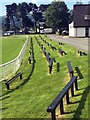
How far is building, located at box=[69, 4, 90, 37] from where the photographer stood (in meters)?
60.2

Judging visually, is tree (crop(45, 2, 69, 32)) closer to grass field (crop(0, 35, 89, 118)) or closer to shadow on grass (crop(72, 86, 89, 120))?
grass field (crop(0, 35, 89, 118))

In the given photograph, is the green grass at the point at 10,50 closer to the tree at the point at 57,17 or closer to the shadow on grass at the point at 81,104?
the shadow on grass at the point at 81,104

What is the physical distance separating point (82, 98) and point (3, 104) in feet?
9.40

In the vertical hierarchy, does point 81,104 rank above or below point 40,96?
above

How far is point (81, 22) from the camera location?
203 ft

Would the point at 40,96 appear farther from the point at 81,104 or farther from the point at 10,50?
the point at 10,50

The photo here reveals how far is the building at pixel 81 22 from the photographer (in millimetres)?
60250

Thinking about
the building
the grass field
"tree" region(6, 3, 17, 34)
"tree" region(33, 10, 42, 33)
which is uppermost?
"tree" region(6, 3, 17, 34)

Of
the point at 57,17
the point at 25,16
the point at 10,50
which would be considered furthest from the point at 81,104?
the point at 25,16

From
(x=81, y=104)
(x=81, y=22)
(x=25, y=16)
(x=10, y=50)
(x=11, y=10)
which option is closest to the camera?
(x=81, y=104)

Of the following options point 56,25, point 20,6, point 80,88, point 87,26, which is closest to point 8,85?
point 80,88

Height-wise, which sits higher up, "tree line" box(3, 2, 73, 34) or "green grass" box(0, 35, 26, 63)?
"tree line" box(3, 2, 73, 34)

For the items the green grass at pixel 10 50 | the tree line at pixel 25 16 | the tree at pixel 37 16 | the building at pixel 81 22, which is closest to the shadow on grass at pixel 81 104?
the green grass at pixel 10 50

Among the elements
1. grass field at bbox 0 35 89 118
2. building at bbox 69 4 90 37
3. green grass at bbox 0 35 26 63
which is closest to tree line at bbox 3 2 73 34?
building at bbox 69 4 90 37
